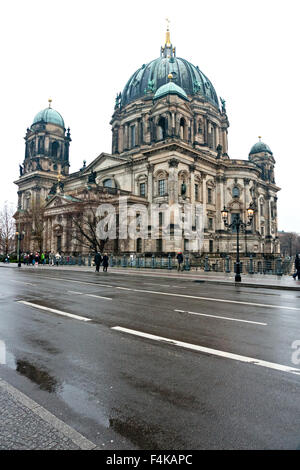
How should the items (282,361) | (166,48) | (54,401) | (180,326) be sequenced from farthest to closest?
(166,48), (180,326), (282,361), (54,401)

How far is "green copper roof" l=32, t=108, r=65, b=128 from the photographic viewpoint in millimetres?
64188

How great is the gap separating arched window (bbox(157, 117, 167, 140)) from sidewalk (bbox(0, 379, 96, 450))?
45258 millimetres

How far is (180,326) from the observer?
21.7ft

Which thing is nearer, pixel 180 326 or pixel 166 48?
pixel 180 326

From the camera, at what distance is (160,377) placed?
12.8 ft

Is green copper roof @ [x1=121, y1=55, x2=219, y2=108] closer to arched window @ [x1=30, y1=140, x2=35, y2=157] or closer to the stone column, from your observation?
the stone column

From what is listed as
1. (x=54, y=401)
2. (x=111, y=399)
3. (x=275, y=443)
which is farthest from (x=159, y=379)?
(x=275, y=443)

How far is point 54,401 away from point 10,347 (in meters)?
2.33

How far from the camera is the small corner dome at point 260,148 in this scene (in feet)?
218

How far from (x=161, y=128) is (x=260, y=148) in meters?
29.8

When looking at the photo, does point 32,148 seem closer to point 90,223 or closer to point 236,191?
point 90,223

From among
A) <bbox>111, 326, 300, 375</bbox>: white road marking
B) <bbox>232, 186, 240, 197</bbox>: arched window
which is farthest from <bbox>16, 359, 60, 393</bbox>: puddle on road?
<bbox>232, 186, 240, 197</bbox>: arched window

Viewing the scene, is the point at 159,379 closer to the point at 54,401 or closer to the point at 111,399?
the point at 111,399

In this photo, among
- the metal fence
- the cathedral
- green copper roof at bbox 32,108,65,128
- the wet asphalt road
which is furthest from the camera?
green copper roof at bbox 32,108,65,128
